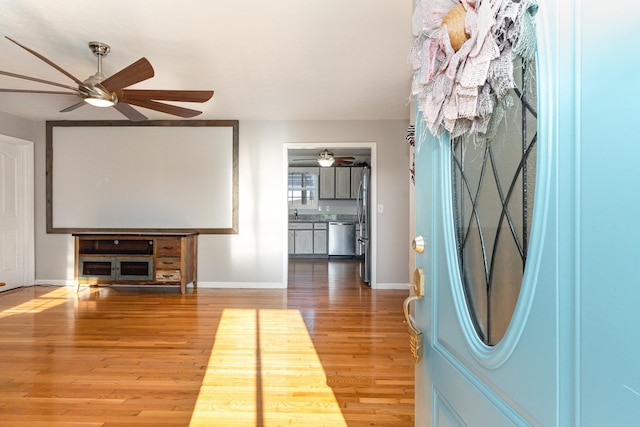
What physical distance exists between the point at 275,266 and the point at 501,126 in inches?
184

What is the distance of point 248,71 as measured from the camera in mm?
3434

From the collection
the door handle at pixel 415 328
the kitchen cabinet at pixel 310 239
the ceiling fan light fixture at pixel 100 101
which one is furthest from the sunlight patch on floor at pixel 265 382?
the kitchen cabinet at pixel 310 239

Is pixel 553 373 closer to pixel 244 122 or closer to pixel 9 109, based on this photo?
pixel 244 122

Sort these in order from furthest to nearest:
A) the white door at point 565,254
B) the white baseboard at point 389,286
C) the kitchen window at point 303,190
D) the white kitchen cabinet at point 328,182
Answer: the kitchen window at point 303,190 → the white kitchen cabinet at point 328,182 → the white baseboard at point 389,286 → the white door at point 565,254

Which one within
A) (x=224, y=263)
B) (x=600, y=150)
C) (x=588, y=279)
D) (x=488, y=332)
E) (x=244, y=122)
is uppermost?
(x=244, y=122)

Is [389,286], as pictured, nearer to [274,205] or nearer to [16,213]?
[274,205]

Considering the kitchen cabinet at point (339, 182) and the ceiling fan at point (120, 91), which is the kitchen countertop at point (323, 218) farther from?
the ceiling fan at point (120, 91)

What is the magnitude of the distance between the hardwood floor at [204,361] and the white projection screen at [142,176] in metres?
1.16

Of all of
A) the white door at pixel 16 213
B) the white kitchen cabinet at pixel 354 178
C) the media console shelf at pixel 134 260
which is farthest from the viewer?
the white kitchen cabinet at pixel 354 178

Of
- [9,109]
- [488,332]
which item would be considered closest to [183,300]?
[9,109]

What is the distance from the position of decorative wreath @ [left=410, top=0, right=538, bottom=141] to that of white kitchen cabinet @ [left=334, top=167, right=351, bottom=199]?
7900 mm

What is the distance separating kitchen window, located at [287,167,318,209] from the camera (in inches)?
353

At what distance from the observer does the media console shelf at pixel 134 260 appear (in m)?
4.72

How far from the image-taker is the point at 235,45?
114 inches
